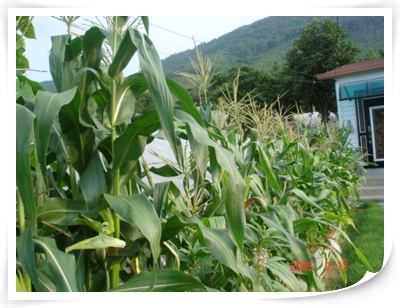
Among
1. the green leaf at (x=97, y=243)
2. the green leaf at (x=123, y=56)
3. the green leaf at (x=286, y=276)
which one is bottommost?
the green leaf at (x=286, y=276)

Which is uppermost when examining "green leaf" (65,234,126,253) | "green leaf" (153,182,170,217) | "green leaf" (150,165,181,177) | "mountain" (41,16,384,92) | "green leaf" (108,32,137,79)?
"mountain" (41,16,384,92)

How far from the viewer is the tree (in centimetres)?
347

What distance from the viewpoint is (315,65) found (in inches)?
171

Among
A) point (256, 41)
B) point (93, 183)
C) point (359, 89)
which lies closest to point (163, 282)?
point (93, 183)

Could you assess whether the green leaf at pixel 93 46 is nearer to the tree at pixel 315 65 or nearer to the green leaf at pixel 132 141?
the green leaf at pixel 132 141

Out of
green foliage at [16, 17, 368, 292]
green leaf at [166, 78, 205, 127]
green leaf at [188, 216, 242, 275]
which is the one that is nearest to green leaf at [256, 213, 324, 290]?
green foliage at [16, 17, 368, 292]

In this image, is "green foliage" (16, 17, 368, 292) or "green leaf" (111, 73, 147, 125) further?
"green leaf" (111, 73, 147, 125)

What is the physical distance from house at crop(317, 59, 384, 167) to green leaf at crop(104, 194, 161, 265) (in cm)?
263

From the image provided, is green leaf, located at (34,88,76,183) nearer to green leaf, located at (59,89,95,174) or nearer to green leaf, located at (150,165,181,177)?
green leaf, located at (59,89,95,174)

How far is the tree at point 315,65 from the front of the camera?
3.47 metres

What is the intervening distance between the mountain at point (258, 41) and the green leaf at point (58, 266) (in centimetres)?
45

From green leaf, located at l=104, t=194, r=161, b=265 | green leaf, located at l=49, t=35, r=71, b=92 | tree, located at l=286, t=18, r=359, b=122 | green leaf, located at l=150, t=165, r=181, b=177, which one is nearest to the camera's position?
green leaf, located at l=104, t=194, r=161, b=265

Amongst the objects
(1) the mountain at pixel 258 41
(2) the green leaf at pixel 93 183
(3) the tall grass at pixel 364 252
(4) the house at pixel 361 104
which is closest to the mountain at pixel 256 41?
(1) the mountain at pixel 258 41
